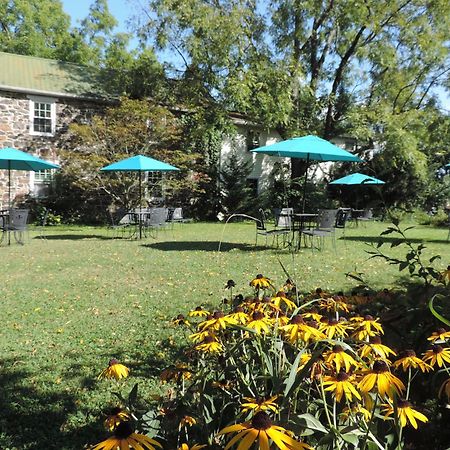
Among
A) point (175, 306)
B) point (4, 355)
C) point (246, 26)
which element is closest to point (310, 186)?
point (246, 26)

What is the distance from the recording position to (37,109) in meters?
19.7

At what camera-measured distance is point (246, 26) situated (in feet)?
68.0

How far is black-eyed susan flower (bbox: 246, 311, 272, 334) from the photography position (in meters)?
1.48

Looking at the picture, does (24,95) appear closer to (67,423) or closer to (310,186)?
(310,186)

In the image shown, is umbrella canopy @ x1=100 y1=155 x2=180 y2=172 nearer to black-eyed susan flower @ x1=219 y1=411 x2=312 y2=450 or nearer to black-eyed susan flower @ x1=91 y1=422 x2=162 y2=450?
black-eyed susan flower @ x1=91 y1=422 x2=162 y2=450

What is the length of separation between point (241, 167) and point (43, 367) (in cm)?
1986

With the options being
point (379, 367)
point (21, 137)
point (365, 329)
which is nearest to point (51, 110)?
point (21, 137)

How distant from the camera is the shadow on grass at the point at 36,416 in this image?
2709mm

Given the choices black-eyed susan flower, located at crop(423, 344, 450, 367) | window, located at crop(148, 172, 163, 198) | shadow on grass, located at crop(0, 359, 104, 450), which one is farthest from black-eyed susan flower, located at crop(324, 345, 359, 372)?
window, located at crop(148, 172, 163, 198)

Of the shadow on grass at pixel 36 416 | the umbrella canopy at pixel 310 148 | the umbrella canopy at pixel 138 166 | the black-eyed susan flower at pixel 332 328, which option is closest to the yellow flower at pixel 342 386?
the black-eyed susan flower at pixel 332 328

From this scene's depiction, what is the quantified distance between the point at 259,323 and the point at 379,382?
0.46 m

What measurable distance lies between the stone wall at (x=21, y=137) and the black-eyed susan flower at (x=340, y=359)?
65.8 feet

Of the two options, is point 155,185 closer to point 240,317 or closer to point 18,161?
point 18,161

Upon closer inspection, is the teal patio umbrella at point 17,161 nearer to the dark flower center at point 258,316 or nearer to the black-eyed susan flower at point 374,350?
the dark flower center at point 258,316
